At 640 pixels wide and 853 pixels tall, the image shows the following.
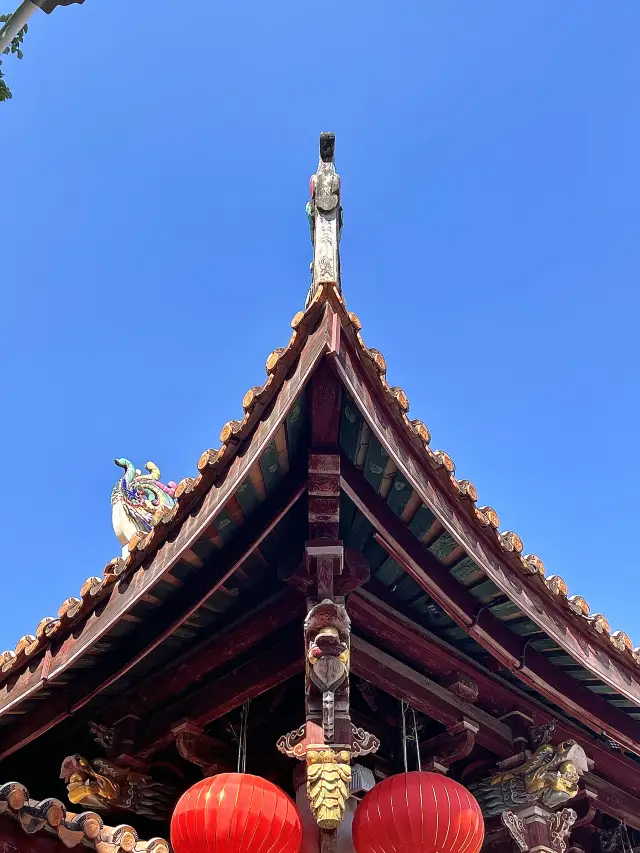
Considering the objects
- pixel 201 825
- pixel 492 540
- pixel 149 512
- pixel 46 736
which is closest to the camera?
pixel 201 825

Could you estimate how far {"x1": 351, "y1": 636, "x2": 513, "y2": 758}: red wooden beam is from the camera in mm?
5039

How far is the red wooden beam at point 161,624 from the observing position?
448 centimetres

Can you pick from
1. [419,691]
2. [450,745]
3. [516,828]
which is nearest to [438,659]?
[419,691]

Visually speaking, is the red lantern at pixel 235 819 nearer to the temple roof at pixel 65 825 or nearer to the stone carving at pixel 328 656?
the temple roof at pixel 65 825

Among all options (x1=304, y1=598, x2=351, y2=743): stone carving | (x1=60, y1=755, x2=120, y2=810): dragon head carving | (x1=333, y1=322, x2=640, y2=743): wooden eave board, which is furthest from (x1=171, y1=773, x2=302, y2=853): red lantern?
(x1=333, y1=322, x2=640, y2=743): wooden eave board

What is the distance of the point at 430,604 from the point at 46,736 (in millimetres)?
3123

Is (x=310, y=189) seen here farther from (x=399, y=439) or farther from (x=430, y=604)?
(x=430, y=604)

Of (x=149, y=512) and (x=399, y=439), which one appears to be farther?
(x=149, y=512)

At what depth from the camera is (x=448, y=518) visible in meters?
4.52

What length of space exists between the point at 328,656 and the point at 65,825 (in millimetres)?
1938

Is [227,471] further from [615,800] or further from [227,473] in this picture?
[615,800]

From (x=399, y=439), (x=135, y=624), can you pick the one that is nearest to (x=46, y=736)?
(x=135, y=624)

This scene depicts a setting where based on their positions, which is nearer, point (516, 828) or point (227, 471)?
point (227, 471)

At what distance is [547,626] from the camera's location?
16.3 ft
